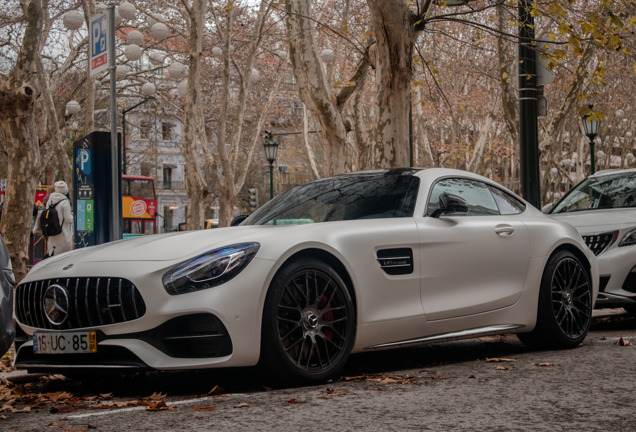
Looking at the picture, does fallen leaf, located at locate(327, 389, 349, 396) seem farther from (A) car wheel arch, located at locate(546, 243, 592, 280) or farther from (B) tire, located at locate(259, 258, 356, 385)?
(A) car wheel arch, located at locate(546, 243, 592, 280)

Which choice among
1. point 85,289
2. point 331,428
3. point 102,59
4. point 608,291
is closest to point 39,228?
point 102,59

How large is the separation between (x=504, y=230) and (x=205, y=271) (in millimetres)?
2744

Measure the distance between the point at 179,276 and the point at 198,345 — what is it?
40cm

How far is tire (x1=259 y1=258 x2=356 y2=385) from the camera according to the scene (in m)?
5.64

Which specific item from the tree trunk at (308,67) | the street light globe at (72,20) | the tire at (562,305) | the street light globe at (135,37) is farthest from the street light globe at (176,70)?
the tire at (562,305)

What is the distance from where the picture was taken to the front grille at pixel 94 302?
18.2 ft

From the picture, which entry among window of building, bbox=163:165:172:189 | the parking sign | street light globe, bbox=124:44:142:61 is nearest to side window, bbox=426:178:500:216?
the parking sign

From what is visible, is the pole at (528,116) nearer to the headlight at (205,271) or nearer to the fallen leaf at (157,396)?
the headlight at (205,271)

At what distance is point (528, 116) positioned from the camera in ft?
42.6

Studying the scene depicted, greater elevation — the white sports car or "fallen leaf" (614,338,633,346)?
the white sports car

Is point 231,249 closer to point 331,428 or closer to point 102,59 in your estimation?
point 331,428

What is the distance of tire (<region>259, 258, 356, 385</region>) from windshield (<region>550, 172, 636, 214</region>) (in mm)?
5209

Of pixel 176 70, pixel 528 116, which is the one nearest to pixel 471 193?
pixel 528 116

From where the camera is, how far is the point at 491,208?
7.62 meters
